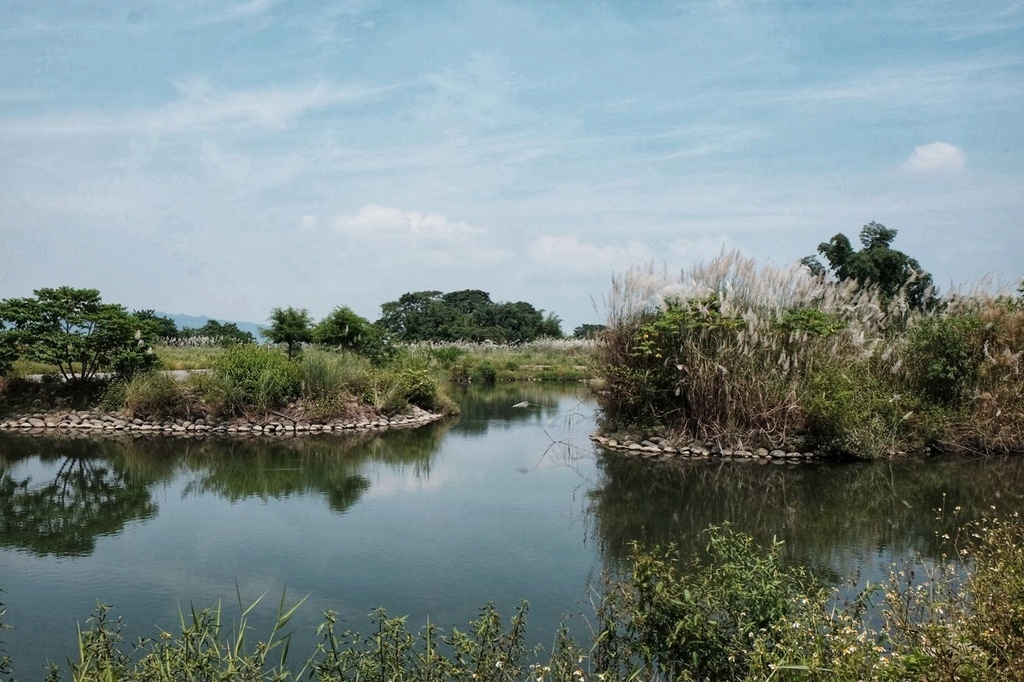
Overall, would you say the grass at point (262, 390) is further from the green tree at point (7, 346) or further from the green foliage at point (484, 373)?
the green foliage at point (484, 373)

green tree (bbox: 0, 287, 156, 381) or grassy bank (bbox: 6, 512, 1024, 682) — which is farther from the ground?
green tree (bbox: 0, 287, 156, 381)

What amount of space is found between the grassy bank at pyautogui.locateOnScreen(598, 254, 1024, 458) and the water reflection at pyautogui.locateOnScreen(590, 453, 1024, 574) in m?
0.71

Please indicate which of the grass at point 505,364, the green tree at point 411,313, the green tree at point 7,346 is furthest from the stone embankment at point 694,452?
the green tree at point 411,313

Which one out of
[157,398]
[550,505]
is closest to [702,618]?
[550,505]

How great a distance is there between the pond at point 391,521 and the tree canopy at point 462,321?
1052 inches

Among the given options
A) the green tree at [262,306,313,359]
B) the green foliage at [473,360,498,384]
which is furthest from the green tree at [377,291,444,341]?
the green tree at [262,306,313,359]

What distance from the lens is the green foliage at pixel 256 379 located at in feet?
49.6

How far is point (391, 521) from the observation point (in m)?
8.33

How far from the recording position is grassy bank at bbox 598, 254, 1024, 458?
11820mm

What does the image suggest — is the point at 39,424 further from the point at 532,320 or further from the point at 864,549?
the point at 532,320

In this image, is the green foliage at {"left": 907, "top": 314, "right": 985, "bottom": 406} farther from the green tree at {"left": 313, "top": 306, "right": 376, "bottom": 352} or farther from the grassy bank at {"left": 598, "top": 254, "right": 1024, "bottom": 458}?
the green tree at {"left": 313, "top": 306, "right": 376, "bottom": 352}

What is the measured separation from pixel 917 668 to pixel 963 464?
9895mm

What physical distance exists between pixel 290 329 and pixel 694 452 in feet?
34.9

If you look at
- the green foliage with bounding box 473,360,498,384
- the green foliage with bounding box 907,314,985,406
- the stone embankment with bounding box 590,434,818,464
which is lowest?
the stone embankment with bounding box 590,434,818,464
